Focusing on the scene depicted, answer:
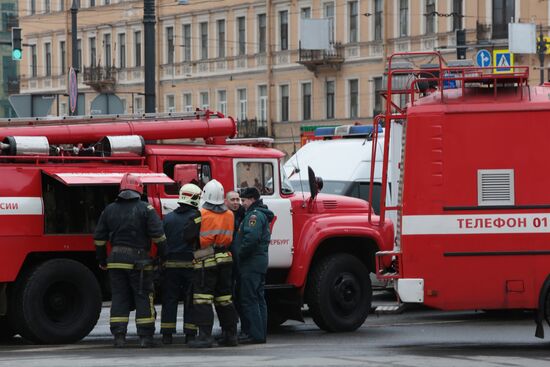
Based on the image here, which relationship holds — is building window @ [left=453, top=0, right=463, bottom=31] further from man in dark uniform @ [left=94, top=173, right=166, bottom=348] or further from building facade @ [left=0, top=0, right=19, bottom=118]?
man in dark uniform @ [left=94, top=173, right=166, bottom=348]

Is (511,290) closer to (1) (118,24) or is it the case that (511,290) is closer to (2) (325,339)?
(2) (325,339)

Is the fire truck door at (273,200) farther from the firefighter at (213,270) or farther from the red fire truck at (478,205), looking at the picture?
the red fire truck at (478,205)

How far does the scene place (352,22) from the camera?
64688 millimetres

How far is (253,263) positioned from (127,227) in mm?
1423

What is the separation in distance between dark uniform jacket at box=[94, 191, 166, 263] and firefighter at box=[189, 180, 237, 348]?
0.46 m

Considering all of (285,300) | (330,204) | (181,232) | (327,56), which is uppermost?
(327,56)

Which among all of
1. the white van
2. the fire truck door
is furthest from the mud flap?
the white van

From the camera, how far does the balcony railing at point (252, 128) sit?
68.4 meters

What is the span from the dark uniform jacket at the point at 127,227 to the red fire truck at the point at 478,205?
8.52ft

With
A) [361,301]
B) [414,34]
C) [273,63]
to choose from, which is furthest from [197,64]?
[361,301]

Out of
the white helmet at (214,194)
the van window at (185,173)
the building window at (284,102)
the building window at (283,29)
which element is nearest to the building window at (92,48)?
the building window at (284,102)

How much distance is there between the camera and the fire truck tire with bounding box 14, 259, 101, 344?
1633 centimetres

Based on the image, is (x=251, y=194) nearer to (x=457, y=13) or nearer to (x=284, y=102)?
(x=457, y=13)

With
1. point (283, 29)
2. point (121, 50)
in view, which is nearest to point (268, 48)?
point (283, 29)
